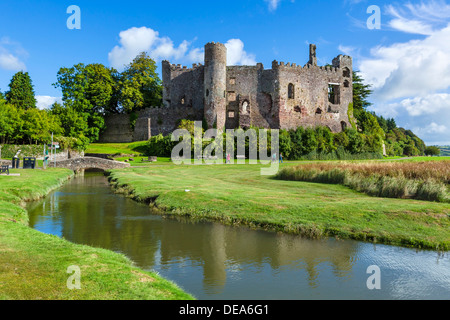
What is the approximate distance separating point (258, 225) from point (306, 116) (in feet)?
141

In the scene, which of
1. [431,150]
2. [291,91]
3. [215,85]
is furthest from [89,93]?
[431,150]

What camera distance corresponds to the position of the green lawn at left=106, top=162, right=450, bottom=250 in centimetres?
1116

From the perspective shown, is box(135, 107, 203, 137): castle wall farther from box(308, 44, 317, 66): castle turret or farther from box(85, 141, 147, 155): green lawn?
box(308, 44, 317, 66): castle turret

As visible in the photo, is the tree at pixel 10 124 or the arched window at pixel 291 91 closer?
the tree at pixel 10 124

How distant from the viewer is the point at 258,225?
1291 cm

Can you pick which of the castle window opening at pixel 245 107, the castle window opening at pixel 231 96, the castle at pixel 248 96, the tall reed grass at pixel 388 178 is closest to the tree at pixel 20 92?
the castle at pixel 248 96

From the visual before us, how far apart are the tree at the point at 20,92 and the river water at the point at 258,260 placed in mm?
56324

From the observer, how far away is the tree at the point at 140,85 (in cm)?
5844

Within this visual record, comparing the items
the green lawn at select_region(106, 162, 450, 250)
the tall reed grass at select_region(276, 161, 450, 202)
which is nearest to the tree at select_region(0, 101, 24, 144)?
the green lawn at select_region(106, 162, 450, 250)

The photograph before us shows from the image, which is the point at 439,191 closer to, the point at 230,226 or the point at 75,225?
the point at 230,226

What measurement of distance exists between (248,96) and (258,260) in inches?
1753

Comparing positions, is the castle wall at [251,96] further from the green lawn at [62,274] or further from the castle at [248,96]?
the green lawn at [62,274]

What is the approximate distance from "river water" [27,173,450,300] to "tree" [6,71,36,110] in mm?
56324
